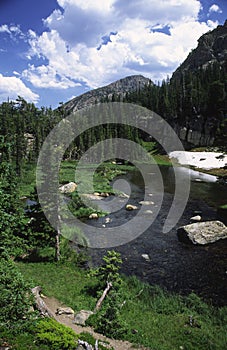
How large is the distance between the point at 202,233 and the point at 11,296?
24.4 metres

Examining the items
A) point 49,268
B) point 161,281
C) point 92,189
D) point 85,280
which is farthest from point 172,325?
point 92,189

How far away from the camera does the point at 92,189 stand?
198 ft

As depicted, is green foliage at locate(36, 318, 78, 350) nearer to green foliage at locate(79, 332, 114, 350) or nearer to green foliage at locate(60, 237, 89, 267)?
A: green foliage at locate(79, 332, 114, 350)

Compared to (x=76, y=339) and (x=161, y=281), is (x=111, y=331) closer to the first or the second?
(x=76, y=339)

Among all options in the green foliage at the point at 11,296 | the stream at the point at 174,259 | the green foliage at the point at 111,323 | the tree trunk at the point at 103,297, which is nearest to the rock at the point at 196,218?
the stream at the point at 174,259

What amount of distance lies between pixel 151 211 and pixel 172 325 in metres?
26.8

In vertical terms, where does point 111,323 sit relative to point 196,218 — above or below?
below

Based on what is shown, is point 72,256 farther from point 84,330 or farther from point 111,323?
point 111,323

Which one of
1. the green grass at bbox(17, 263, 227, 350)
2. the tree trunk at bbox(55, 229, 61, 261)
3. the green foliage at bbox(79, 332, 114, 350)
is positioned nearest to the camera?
the green foliage at bbox(79, 332, 114, 350)

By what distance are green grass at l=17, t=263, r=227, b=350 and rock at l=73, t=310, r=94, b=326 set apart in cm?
89

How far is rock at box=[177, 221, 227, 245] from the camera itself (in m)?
31.9

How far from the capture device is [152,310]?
20.0 metres

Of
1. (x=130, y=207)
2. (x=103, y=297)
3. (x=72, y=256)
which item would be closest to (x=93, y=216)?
(x=130, y=207)

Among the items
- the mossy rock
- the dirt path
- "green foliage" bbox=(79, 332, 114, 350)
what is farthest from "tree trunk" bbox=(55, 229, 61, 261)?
the mossy rock
